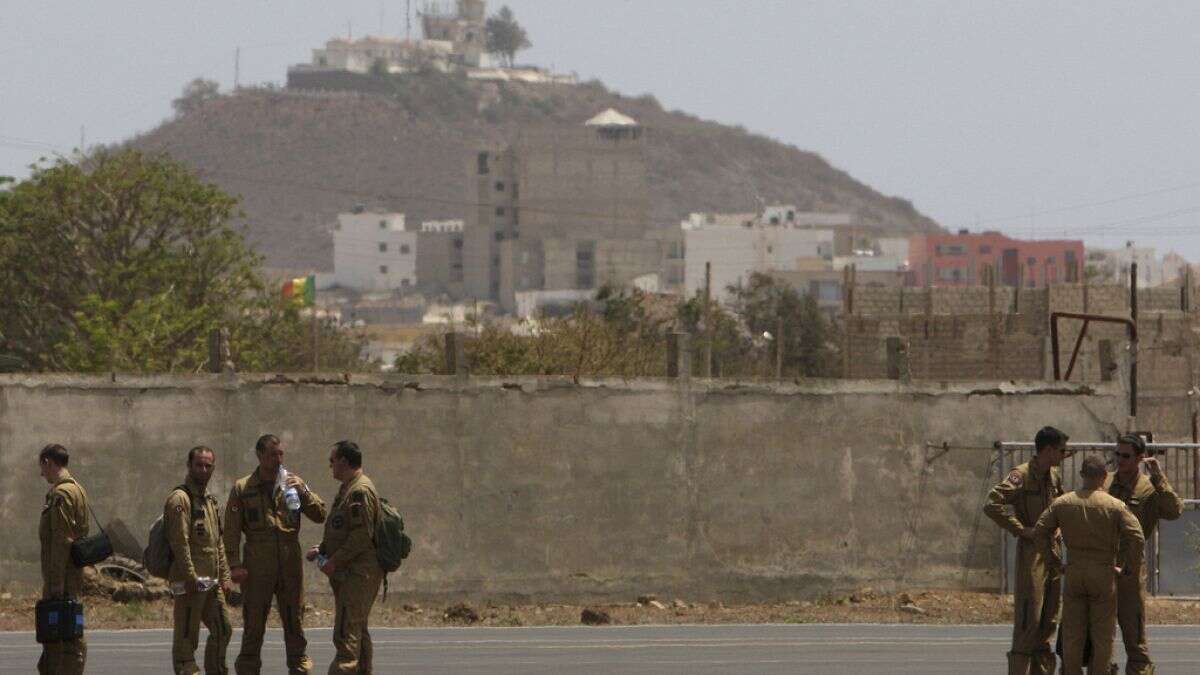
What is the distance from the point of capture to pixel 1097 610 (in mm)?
13734

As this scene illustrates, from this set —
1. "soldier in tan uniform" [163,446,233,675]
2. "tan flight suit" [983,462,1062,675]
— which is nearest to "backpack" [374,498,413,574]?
"soldier in tan uniform" [163,446,233,675]

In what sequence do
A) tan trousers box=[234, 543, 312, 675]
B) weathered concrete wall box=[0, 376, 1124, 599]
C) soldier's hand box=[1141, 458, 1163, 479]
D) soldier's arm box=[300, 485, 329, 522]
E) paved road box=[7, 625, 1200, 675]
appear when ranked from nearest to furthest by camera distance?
tan trousers box=[234, 543, 312, 675]
soldier's arm box=[300, 485, 329, 522]
soldier's hand box=[1141, 458, 1163, 479]
paved road box=[7, 625, 1200, 675]
weathered concrete wall box=[0, 376, 1124, 599]

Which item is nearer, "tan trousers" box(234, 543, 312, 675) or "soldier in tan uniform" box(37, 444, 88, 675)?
"soldier in tan uniform" box(37, 444, 88, 675)

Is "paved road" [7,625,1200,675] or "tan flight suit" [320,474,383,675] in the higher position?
"tan flight suit" [320,474,383,675]

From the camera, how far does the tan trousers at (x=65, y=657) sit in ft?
44.8

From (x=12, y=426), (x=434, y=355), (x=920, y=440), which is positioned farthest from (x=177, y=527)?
(x=434, y=355)

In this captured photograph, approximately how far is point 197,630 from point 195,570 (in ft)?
1.22

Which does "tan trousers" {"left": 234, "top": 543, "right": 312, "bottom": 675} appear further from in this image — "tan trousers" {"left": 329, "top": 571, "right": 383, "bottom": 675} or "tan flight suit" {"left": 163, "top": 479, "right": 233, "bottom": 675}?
"tan trousers" {"left": 329, "top": 571, "right": 383, "bottom": 675}

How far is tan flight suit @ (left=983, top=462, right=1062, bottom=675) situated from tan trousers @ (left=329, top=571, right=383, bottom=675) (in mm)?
3958

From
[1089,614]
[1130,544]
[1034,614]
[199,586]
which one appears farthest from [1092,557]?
[199,586]

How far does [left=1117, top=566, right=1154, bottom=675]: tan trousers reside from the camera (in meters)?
13.9

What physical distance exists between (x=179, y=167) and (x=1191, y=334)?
2314 centimetres

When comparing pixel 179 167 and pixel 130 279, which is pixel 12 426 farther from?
pixel 179 167

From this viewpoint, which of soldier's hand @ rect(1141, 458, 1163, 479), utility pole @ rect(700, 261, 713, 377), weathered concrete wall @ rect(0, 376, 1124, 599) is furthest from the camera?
utility pole @ rect(700, 261, 713, 377)
